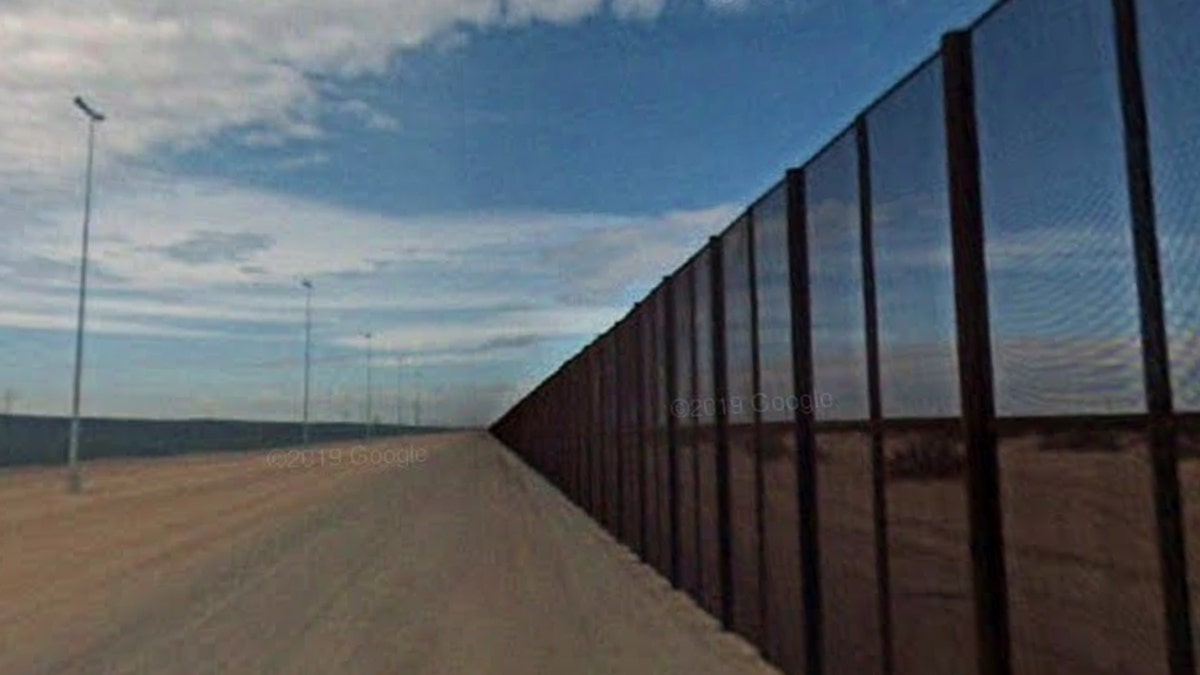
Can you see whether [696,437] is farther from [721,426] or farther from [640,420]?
[640,420]

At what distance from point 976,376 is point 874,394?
56.9 inches

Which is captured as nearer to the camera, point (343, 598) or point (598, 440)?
point (343, 598)

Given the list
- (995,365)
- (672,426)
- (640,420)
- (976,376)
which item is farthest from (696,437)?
(995,365)

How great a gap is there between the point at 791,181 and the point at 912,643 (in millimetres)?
3383

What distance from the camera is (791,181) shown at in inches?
314

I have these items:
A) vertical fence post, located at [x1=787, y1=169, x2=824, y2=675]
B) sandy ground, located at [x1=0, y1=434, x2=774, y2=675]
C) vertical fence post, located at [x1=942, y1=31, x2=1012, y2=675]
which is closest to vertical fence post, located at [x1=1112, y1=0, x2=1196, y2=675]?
vertical fence post, located at [x1=942, y1=31, x2=1012, y2=675]

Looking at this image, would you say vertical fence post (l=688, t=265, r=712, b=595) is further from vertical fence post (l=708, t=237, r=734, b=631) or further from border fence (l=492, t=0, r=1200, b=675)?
border fence (l=492, t=0, r=1200, b=675)

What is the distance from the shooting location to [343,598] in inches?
448

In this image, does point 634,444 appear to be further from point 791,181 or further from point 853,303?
point 853,303

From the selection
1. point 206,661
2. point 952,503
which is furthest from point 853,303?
point 206,661

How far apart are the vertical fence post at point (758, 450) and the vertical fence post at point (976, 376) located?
3740mm

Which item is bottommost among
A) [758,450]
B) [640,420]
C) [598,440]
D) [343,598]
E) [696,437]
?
[343,598]

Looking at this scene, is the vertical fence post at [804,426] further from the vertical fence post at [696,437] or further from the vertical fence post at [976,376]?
the vertical fence post at [696,437]

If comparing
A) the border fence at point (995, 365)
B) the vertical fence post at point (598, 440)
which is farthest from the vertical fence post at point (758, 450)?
the vertical fence post at point (598, 440)
